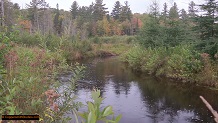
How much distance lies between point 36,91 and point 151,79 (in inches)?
494

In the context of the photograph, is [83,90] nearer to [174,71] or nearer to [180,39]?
[174,71]

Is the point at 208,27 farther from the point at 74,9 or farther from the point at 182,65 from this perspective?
the point at 74,9

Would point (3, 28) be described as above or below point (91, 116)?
above

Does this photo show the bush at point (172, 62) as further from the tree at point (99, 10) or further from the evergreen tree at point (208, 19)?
the tree at point (99, 10)

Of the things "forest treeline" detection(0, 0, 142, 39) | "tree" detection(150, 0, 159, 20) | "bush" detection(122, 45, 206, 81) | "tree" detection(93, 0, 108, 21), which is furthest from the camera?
"tree" detection(93, 0, 108, 21)

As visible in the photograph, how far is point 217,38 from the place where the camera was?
12727 millimetres

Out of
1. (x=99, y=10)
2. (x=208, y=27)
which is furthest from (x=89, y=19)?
(x=208, y=27)

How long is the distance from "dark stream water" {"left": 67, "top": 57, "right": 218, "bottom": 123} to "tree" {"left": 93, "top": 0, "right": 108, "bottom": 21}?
162 ft

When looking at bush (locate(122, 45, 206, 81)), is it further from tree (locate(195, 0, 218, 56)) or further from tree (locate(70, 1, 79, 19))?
tree (locate(70, 1, 79, 19))

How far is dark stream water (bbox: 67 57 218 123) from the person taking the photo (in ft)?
27.4

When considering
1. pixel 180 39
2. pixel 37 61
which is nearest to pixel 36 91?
pixel 37 61

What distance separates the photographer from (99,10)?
6419 cm

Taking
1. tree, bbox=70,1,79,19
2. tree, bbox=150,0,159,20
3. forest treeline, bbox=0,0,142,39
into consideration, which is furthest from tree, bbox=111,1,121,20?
tree, bbox=150,0,159,20

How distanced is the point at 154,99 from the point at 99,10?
5586 centimetres
